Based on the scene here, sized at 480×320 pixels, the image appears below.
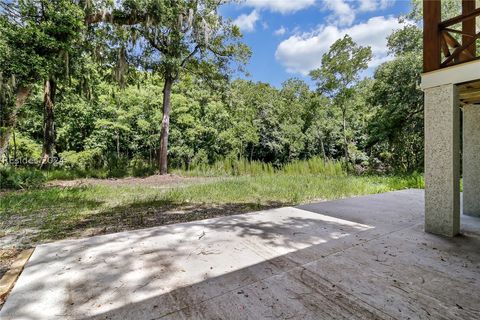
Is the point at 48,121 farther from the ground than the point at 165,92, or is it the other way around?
the point at 165,92

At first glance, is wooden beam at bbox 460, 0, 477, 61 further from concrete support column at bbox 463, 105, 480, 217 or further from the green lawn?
the green lawn

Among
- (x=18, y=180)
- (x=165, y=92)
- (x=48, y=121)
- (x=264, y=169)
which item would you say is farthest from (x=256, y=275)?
(x=48, y=121)

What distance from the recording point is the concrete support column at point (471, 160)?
2965 millimetres

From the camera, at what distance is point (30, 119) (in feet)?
35.1

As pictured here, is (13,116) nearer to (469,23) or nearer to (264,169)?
(264,169)

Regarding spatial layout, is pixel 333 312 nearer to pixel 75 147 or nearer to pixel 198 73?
pixel 198 73

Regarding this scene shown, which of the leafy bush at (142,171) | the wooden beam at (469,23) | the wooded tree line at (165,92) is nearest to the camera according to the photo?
the wooden beam at (469,23)

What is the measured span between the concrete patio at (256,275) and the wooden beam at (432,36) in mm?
1765

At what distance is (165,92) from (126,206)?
5.86m

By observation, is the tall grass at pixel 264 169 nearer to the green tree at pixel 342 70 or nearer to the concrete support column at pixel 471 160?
the green tree at pixel 342 70

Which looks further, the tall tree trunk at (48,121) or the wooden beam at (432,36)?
the tall tree trunk at (48,121)

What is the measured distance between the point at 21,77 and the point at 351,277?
8578 mm

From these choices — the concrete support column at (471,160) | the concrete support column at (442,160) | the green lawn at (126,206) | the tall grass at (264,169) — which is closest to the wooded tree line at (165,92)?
the tall grass at (264,169)

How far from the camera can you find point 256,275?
5.45 feet
